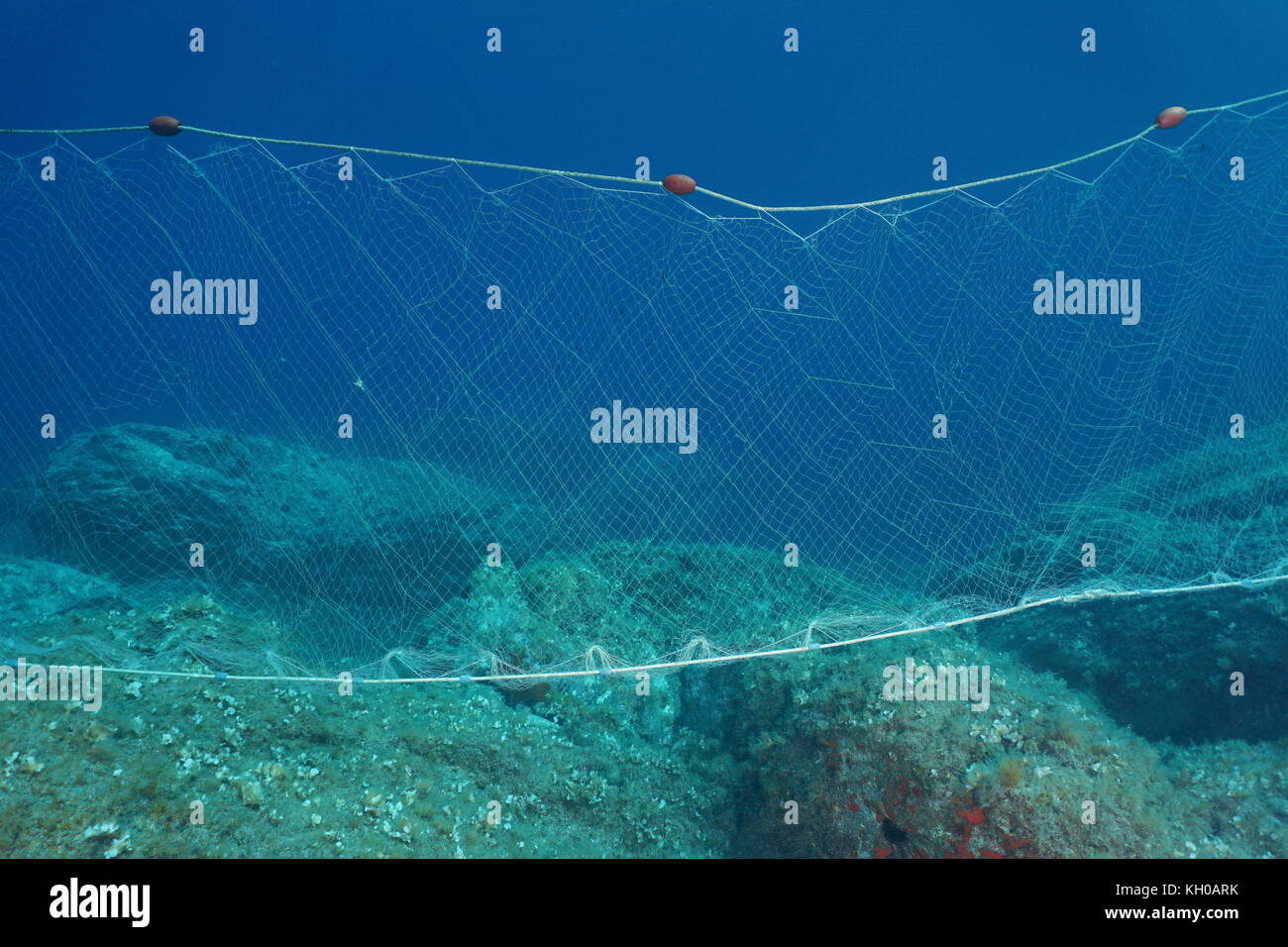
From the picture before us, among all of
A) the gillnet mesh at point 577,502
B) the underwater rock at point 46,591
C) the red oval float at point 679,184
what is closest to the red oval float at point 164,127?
the gillnet mesh at point 577,502

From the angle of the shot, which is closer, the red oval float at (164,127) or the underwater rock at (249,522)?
the red oval float at (164,127)

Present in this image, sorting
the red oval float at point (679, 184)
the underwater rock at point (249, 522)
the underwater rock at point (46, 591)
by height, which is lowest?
the underwater rock at point (46, 591)

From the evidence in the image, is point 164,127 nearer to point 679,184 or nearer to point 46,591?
point 679,184

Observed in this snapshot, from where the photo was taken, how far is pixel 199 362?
743 cm

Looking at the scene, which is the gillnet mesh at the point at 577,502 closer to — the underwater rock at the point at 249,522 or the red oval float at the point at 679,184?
the underwater rock at the point at 249,522

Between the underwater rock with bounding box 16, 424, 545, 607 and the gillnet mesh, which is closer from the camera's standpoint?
the gillnet mesh

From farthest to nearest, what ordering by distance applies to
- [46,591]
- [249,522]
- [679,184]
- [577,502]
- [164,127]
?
[577,502] < [249,522] < [46,591] < [679,184] < [164,127]

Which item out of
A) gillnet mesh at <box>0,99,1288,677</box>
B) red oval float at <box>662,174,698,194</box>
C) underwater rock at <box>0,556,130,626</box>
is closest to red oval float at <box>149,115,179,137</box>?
gillnet mesh at <box>0,99,1288,677</box>

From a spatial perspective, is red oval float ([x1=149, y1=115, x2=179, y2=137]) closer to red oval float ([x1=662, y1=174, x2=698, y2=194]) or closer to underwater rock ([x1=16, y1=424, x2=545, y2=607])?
red oval float ([x1=662, y1=174, x2=698, y2=194])

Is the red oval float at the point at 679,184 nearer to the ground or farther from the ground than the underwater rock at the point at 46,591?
farther from the ground

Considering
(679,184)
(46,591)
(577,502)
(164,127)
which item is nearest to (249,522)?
(46,591)

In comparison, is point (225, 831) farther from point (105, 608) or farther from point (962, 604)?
point (962, 604)

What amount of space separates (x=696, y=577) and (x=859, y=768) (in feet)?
10.3

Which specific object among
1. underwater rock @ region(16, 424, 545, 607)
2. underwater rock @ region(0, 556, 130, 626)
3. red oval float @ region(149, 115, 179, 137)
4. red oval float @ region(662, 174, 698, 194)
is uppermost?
red oval float @ region(149, 115, 179, 137)
